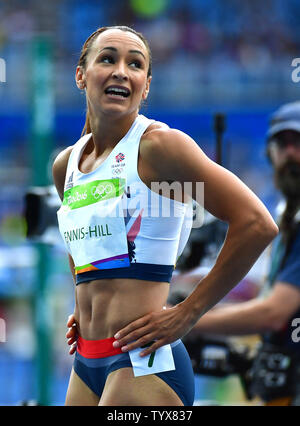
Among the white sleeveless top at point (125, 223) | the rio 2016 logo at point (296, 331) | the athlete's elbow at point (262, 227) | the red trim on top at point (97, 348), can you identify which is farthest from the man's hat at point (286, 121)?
the red trim on top at point (97, 348)

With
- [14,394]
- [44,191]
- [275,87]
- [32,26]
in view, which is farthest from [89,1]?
[44,191]

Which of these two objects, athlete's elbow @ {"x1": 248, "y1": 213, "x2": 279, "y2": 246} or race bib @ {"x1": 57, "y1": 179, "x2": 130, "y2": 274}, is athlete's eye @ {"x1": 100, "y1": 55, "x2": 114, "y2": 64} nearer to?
race bib @ {"x1": 57, "y1": 179, "x2": 130, "y2": 274}

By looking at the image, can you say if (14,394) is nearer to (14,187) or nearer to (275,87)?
(14,187)

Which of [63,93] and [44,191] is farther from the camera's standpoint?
[63,93]

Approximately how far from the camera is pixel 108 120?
1983mm

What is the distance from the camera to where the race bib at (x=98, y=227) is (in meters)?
1.83

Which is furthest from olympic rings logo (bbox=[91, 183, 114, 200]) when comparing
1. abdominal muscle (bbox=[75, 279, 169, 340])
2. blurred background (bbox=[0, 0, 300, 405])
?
blurred background (bbox=[0, 0, 300, 405])

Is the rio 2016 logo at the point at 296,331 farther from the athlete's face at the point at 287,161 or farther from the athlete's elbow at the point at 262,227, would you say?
the athlete's elbow at the point at 262,227

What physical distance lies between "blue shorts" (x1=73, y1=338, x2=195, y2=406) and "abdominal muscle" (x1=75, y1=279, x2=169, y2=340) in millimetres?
41

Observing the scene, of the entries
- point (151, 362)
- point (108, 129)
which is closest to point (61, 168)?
point (108, 129)

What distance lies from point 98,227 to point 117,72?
1.47 ft

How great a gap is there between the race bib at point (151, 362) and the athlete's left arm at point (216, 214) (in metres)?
0.02
